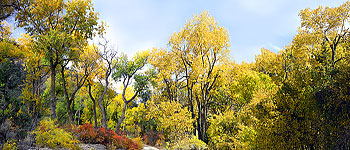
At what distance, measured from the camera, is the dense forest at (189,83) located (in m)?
5.64

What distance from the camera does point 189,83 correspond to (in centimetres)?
1405

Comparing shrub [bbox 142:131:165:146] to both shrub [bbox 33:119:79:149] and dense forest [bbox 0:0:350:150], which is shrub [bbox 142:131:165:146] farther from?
shrub [bbox 33:119:79:149]

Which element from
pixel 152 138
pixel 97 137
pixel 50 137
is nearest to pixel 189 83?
pixel 97 137

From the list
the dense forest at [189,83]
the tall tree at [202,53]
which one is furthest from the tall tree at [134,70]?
the tall tree at [202,53]

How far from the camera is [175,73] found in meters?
16.4

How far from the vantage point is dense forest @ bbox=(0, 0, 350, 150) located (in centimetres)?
564

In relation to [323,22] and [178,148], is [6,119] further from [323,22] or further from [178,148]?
[323,22]

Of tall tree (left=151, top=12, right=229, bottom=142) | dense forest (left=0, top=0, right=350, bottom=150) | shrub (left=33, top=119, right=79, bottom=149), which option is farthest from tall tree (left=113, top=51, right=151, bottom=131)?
shrub (left=33, top=119, right=79, bottom=149)

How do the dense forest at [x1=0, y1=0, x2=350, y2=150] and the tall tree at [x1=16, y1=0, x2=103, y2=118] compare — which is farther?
the tall tree at [x1=16, y1=0, x2=103, y2=118]

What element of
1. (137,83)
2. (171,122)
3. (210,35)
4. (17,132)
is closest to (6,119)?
(17,132)

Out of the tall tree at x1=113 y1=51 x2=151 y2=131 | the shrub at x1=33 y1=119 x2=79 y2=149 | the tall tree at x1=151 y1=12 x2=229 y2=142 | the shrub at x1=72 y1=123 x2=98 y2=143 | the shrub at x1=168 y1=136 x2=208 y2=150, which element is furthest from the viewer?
the tall tree at x1=113 y1=51 x2=151 y2=131

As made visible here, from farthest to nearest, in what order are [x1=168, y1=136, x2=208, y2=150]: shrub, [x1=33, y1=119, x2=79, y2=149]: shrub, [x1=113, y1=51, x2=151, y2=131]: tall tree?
[x1=113, y1=51, x2=151, y2=131]: tall tree
[x1=168, y1=136, x2=208, y2=150]: shrub
[x1=33, y1=119, x2=79, y2=149]: shrub

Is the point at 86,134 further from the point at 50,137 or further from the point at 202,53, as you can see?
the point at 202,53

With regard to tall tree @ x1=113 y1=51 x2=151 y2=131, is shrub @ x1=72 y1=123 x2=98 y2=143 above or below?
below
